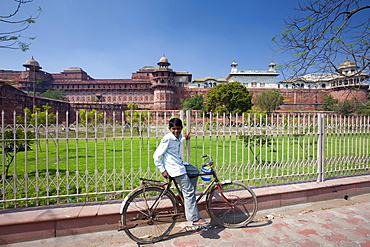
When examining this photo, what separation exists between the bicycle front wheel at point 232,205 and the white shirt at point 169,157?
1.63 feet

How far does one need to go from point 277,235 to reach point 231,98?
27.8m

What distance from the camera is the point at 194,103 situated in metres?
33.3

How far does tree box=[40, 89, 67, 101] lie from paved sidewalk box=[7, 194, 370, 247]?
3780 centimetres

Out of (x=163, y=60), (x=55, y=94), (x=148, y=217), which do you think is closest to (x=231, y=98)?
(x=163, y=60)

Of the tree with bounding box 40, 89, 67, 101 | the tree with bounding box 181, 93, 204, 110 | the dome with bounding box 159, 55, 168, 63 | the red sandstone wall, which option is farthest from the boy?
the tree with bounding box 40, 89, 67, 101

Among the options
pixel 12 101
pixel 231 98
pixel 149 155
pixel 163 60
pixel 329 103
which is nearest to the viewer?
pixel 149 155

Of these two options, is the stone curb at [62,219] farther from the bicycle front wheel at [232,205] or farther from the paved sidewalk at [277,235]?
the bicycle front wheel at [232,205]

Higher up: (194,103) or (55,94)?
(55,94)

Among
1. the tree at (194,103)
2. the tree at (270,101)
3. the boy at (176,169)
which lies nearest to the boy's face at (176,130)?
the boy at (176,169)

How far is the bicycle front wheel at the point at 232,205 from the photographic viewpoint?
7.65ft

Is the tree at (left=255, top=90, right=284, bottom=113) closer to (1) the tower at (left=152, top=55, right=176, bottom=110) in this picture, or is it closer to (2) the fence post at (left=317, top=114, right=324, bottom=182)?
(1) the tower at (left=152, top=55, right=176, bottom=110)

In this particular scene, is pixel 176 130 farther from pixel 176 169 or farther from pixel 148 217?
pixel 148 217

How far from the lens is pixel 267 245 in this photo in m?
2.00

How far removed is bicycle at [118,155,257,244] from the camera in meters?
2.09
